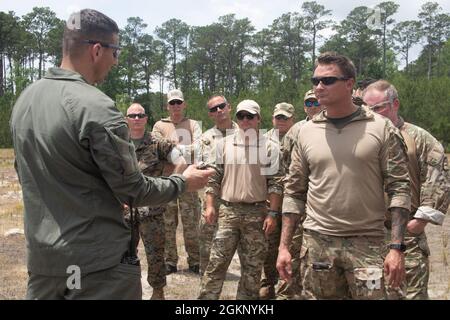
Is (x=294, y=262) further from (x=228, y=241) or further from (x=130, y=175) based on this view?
(x=130, y=175)

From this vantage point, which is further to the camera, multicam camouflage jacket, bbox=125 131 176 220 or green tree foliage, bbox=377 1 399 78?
green tree foliage, bbox=377 1 399 78

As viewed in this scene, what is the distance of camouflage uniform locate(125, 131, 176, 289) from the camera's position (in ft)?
16.0

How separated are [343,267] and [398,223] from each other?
0.42 metres

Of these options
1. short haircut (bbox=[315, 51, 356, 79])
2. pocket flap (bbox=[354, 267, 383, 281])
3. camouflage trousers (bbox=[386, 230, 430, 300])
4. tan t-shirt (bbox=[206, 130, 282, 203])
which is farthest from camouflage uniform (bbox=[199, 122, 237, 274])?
pocket flap (bbox=[354, 267, 383, 281])

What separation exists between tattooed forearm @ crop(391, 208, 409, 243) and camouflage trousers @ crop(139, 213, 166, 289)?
2538 mm

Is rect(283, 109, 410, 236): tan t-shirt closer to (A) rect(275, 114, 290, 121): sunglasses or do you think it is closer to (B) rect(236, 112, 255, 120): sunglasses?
(B) rect(236, 112, 255, 120): sunglasses

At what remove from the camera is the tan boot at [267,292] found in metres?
5.34

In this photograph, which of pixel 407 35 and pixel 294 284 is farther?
pixel 407 35

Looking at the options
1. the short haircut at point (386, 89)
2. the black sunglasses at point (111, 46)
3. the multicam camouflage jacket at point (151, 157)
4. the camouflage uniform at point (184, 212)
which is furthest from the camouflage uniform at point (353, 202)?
the camouflage uniform at point (184, 212)

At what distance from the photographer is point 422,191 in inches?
143

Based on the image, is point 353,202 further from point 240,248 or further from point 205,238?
point 205,238

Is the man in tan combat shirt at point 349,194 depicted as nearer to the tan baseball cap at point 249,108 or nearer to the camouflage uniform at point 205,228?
the tan baseball cap at point 249,108

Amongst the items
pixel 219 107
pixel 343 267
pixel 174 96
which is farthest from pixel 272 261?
pixel 174 96
